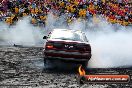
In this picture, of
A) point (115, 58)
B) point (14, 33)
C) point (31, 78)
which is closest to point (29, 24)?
point (14, 33)

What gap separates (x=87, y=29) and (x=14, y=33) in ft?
22.3

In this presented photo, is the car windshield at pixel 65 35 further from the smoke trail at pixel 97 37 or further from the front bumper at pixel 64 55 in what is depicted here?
the smoke trail at pixel 97 37

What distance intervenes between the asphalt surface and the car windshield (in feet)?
3.90

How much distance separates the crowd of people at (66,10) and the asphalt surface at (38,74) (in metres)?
15.0

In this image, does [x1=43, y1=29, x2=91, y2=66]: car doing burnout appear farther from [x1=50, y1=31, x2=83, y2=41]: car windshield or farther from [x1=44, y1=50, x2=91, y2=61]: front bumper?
[x1=50, y1=31, x2=83, y2=41]: car windshield

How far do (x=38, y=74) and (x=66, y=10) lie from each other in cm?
2344

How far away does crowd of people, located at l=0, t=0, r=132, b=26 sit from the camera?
3444cm

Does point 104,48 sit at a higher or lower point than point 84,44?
lower

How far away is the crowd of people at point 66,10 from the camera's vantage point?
34438 millimetres

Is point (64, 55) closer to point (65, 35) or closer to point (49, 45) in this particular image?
point (49, 45)

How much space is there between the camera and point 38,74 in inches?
556

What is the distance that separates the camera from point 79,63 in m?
15.7

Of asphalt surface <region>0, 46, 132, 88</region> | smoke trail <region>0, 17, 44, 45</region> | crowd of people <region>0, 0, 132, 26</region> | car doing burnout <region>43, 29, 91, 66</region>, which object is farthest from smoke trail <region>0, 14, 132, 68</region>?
car doing burnout <region>43, 29, 91, 66</region>

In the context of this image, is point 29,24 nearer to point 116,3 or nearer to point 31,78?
point 116,3
